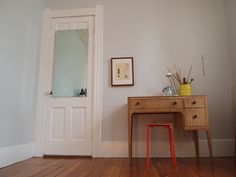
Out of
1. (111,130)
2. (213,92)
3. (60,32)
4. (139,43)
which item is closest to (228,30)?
(213,92)

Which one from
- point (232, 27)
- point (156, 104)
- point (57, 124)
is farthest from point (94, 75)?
point (232, 27)

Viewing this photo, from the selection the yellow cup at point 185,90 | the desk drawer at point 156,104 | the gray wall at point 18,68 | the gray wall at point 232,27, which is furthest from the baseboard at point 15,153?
the gray wall at point 232,27

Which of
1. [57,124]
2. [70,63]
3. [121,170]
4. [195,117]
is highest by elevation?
[70,63]

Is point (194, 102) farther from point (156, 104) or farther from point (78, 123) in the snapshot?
point (78, 123)

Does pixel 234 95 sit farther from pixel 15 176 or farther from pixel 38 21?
pixel 38 21

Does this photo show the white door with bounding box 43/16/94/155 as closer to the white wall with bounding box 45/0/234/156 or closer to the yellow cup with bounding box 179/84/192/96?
the white wall with bounding box 45/0/234/156

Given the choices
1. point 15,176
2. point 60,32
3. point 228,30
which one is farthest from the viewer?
point 60,32

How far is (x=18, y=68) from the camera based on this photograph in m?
2.22

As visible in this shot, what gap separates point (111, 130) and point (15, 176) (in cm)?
126

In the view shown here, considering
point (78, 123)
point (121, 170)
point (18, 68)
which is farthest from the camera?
point (78, 123)

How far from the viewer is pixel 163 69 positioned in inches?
103

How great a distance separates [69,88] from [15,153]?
107 cm

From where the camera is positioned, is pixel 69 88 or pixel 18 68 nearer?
pixel 18 68

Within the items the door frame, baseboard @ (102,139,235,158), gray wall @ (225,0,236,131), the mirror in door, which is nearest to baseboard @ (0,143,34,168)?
the door frame
